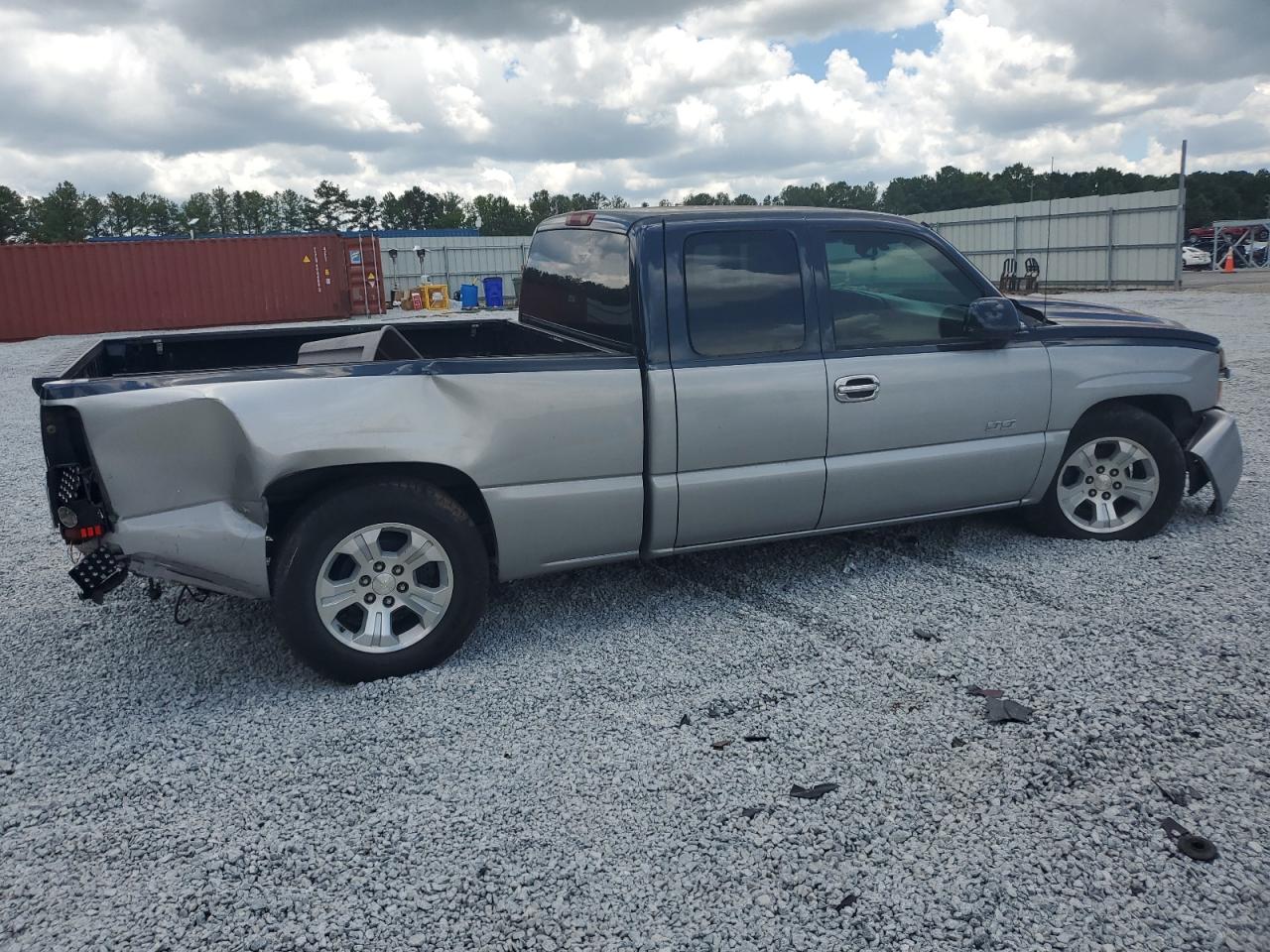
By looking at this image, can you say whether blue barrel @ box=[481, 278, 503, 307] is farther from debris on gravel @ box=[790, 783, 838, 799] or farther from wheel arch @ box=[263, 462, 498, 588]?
debris on gravel @ box=[790, 783, 838, 799]

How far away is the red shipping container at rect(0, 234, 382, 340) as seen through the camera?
2600 centimetres

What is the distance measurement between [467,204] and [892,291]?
337 ft

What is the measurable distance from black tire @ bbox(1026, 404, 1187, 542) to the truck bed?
2599 mm

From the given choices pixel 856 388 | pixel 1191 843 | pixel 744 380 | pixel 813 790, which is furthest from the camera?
pixel 856 388

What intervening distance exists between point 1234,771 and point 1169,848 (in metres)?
0.54

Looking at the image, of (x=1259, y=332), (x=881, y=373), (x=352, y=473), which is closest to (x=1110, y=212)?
(x=1259, y=332)

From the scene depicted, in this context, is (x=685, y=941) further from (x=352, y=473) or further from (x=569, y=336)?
(x=569, y=336)

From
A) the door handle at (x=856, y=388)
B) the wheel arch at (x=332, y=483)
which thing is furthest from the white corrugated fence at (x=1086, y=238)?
the wheel arch at (x=332, y=483)

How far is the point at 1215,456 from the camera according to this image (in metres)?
5.49

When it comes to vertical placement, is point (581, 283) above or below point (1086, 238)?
below

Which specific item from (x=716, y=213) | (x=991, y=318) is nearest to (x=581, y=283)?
(x=716, y=213)

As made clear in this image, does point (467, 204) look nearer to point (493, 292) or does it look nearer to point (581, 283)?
point (493, 292)

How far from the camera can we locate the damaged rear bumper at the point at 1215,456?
5465 mm

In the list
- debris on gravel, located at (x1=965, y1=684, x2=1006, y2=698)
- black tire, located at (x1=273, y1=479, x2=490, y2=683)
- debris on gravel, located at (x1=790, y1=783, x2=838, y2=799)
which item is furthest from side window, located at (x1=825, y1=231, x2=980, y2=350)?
debris on gravel, located at (x1=790, y1=783, x2=838, y2=799)
